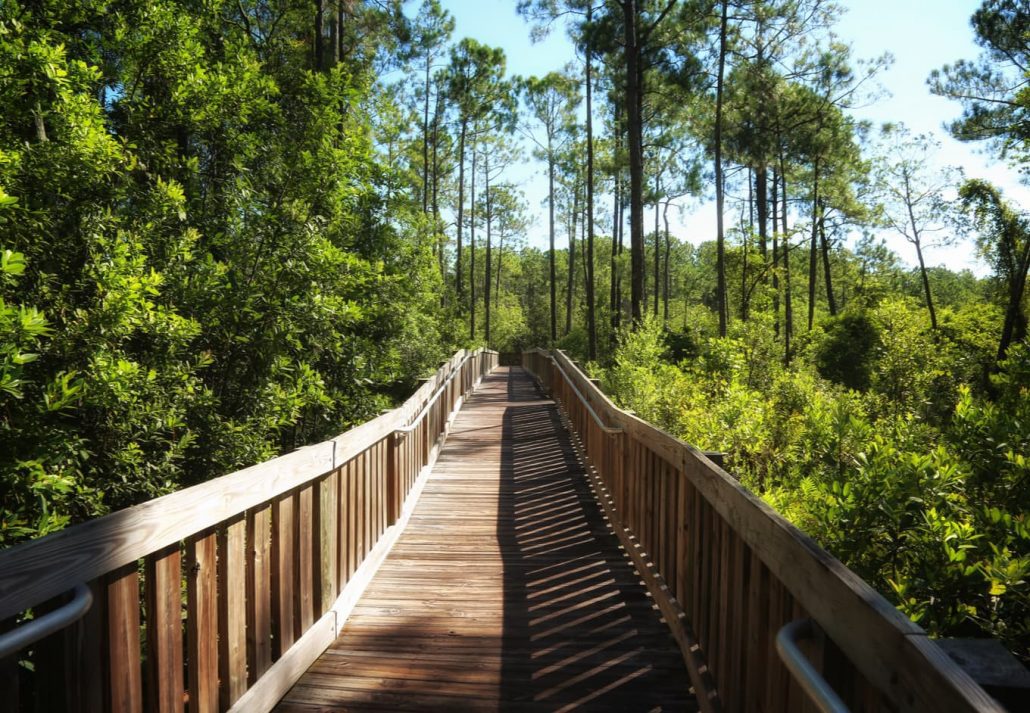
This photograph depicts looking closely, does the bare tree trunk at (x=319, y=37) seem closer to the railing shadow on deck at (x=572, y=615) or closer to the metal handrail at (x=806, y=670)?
the railing shadow on deck at (x=572, y=615)

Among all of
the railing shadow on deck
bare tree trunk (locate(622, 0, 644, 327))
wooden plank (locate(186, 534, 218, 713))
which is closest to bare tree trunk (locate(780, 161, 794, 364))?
bare tree trunk (locate(622, 0, 644, 327))

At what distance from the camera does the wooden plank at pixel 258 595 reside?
101 inches

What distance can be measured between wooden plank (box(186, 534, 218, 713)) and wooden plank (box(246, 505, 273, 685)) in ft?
0.87

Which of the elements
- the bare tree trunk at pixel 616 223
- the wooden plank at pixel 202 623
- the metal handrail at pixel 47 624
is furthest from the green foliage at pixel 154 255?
the bare tree trunk at pixel 616 223

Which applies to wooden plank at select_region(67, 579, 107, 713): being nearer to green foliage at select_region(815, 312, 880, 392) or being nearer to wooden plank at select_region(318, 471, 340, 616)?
wooden plank at select_region(318, 471, 340, 616)

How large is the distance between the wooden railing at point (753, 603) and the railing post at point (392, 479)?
1947mm

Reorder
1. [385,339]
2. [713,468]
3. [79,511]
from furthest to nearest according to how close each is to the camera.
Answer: [385,339]
[79,511]
[713,468]

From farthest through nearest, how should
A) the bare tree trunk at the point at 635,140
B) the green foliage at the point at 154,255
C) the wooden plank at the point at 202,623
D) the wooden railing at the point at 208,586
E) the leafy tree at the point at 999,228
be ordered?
1. the leafy tree at the point at 999,228
2. the bare tree trunk at the point at 635,140
3. the green foliage at the point at 154,255
4. the wooden plank at the point at 202,623
5. the wooden railing at the point at 208,586

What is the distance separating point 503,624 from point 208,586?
192 cm

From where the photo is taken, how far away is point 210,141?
6.37 m

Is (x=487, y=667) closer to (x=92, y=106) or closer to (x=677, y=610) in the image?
(x=677, y=610)

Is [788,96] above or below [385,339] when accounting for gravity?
above

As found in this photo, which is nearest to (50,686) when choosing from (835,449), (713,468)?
(713,468)

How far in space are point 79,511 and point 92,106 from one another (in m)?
2.81
